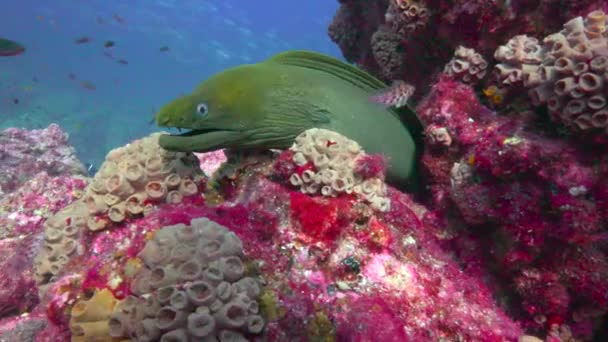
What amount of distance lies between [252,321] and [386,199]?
1.56 m

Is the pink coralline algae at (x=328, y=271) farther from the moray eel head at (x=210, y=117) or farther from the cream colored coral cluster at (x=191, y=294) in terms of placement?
the moray eel head at (x=210, y=117)

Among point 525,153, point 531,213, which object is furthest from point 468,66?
point 531,213

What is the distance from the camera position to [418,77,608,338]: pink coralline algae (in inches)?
117

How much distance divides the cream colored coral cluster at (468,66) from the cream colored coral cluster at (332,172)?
5.25 feet

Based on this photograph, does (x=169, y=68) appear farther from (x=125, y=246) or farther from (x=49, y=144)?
(x=125, y=246)

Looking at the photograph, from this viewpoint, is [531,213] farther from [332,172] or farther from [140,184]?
[140,184]

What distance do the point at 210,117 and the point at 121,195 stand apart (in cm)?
108

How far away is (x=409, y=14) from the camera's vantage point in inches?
174

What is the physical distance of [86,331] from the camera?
94.5 inches

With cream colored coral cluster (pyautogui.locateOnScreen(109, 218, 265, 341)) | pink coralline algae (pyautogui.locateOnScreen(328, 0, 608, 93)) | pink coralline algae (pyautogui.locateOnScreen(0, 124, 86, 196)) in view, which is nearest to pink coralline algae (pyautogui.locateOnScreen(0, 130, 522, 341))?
cream colored coral cluster (pyautogui.locateOnScreen(109, 218, 265, 341))

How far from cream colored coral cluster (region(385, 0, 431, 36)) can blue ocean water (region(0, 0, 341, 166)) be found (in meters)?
50.9

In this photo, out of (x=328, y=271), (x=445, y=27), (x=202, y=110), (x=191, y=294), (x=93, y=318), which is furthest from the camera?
(x=445, y=27)

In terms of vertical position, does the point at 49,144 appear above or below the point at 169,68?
below

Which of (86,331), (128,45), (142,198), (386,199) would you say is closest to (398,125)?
(386,199)
